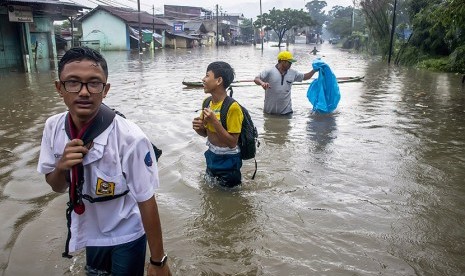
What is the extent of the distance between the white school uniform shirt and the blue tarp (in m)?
7.32

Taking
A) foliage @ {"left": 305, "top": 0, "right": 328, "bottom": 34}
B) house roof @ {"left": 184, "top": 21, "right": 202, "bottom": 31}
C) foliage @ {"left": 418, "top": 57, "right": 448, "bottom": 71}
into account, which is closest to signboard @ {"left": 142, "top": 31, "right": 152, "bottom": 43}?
house roof @ {"left": 184, "top": 21, "right": 202, "bottom": 31}

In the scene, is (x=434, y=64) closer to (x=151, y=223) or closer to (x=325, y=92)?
(x=325, y=92)

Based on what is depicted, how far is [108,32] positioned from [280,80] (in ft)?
128

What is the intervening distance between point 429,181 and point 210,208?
286cm

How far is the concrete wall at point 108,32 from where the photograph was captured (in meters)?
41.9

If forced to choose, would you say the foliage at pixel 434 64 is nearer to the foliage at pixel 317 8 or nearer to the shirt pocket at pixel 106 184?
the shirt pocket at pixel 106 184

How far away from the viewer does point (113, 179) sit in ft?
6.26

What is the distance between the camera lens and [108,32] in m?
42.6

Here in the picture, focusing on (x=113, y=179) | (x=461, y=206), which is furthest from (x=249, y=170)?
(x=113, y=179)

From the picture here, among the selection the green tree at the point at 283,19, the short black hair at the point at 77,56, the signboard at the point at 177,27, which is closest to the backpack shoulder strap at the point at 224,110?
the short black hair at the point at 77,56

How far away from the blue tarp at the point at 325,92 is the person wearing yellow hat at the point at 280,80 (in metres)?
0.73

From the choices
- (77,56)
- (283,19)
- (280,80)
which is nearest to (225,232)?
(77,56)

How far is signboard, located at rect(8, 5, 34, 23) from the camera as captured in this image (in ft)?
54.9

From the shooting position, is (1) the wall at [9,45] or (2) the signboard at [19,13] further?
(1) the wall at [9,45]
